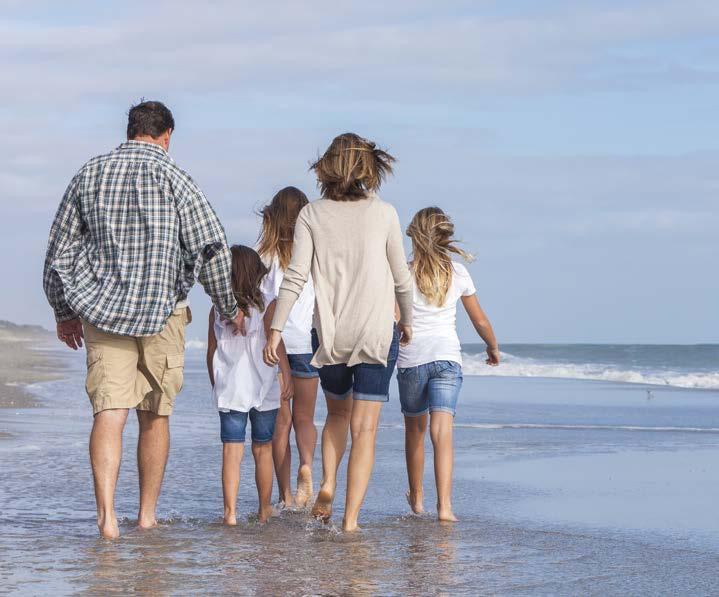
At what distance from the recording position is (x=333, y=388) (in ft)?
18.1

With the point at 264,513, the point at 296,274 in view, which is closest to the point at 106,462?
the point at 264,513

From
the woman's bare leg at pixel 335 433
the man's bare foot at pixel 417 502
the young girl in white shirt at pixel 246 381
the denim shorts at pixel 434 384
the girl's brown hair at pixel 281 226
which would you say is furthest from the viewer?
the girl's brown hair at pixel 281 226

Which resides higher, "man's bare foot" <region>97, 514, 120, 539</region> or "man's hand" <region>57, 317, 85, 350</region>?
"man's hand" <region>57, 317, 85, 350</region>

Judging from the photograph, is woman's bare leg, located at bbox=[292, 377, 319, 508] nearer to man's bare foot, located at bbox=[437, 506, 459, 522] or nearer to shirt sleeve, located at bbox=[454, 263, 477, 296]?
man's bare foot, located at bbox=[437, 506, 459, 522]

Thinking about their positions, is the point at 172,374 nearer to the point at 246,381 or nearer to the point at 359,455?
the point at 246,381

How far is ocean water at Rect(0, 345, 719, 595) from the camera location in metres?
4.26

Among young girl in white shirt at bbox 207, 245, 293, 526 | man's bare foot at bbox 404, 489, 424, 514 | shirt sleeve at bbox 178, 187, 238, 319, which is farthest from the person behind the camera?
man's bare foot at bbox 404, 489, 424, 514

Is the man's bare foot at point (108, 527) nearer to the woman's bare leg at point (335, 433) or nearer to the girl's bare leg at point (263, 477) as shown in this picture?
the girl's bare leg at point (263, 477)

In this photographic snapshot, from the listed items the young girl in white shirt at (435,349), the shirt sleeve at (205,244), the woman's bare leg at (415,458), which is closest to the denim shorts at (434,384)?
the young girl in white shirt at (435,349)

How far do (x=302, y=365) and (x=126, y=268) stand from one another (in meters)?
1.52

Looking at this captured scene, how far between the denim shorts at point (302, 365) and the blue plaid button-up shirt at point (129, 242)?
117 centimetres

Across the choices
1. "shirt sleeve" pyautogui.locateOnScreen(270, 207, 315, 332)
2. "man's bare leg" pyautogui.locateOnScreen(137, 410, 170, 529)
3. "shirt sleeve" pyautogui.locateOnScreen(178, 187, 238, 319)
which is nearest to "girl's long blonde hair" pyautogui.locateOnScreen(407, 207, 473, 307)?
"shirt sleeve" pyautogui.locateOnScreen(270, 207, 315, 332)

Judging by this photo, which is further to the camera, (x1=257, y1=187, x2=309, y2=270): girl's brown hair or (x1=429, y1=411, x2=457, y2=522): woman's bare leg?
(x1=257, y1=187, x2=309, y2=270): girl's brown hair

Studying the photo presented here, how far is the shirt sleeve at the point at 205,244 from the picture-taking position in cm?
513
